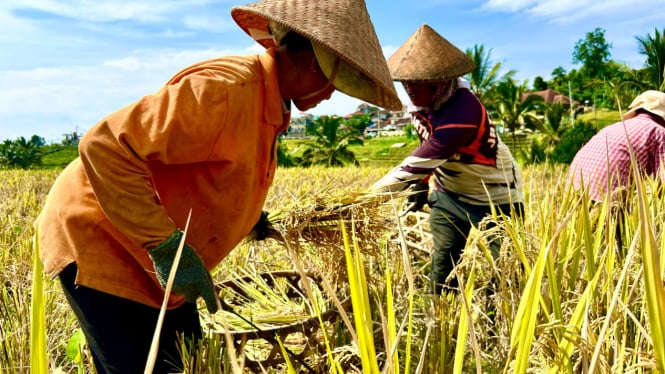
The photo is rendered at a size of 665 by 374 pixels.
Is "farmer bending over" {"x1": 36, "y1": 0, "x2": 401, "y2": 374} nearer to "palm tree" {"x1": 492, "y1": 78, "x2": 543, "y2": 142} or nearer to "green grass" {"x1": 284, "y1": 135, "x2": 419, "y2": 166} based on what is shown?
"palm tree" {"x1": 492, "y1": 78, "x2": 543, "y2": 142}

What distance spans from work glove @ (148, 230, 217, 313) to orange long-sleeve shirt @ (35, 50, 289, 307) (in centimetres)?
3

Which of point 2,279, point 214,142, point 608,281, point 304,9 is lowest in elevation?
point 2,279

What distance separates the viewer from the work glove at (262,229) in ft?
6.48

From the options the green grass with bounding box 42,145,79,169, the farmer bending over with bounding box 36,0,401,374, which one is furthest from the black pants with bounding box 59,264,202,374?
the green grass with bounding box 42,145,79,169

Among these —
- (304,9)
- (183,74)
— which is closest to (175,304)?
(183,74)

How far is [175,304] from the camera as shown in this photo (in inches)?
61.2

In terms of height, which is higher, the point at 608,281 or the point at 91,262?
the point at 91,262

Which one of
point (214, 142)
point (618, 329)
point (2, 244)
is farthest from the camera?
point (2, 244)

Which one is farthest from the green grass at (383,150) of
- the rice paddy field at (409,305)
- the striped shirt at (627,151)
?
the rice paddy field at (409,305)

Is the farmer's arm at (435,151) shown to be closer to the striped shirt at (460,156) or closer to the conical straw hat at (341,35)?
the striped shirt at (460,156)

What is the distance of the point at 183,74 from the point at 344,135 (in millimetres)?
22456

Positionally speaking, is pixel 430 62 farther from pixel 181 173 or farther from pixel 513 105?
pixel 513 105

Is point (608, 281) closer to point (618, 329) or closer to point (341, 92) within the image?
point (618, 329)

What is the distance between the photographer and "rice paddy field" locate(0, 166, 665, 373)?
0.83 meters
